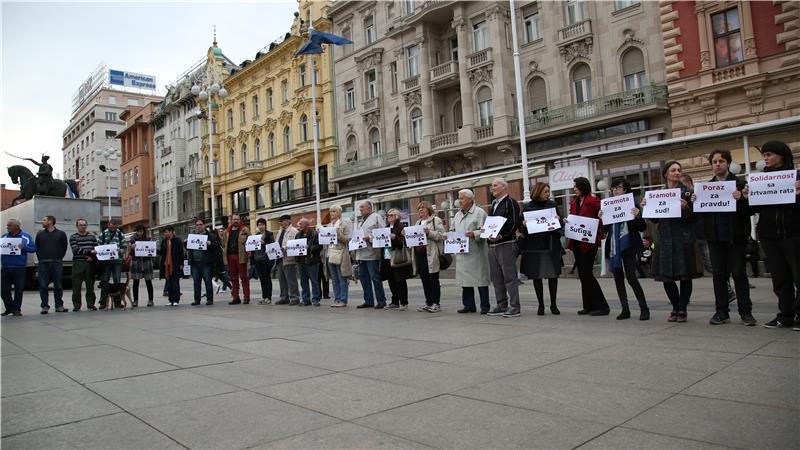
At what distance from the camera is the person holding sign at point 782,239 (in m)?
5.88

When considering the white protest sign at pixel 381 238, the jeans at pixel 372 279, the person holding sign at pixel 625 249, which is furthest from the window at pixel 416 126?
the person holding sign at pixel 625 249

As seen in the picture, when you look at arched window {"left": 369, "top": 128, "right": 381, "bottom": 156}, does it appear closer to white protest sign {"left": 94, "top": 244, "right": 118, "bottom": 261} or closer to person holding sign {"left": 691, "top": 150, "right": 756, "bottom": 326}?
white protest sign {"left": 94, "top": 244, "right": 118, "bottom": 261}

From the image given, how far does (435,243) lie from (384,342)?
11.3ft

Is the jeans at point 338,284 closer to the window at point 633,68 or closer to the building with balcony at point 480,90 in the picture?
the building with balcony at point 480,90

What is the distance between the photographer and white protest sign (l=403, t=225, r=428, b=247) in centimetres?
978

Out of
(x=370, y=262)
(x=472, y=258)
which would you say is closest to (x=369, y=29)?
(x=370, y=262)

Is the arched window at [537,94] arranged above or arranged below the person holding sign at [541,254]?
above

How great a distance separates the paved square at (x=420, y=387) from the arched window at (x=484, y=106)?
80.5 feet

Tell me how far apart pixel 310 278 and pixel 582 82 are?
20.5 metres

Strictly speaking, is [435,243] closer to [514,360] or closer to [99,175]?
[514,360]

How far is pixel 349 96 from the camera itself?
40.9m

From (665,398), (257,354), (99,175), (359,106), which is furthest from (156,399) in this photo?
(99,175)

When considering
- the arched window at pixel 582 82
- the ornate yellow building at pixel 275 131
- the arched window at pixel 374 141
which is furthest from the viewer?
the ornate yellow building at pixel 275 131

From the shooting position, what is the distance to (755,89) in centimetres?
2120
